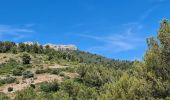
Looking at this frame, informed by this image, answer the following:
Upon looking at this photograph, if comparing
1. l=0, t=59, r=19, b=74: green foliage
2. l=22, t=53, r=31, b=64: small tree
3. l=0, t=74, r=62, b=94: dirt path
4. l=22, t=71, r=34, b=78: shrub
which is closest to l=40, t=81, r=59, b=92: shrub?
l=0, t=74, r=62, b=94: dirt path

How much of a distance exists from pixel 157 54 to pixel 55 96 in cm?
4492

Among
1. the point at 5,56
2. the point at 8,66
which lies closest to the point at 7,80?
the point at 8,66

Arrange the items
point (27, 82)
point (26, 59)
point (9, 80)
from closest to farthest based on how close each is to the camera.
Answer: point (27, 82) → point (9, 80) → point (26, 59)

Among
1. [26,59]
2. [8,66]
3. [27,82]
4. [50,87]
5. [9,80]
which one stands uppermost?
[26,59]

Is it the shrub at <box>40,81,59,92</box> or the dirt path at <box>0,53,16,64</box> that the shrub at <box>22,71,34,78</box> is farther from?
the dirt path at <box>0,53,16,64</box>

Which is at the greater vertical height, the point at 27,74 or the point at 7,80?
the point at 27,74

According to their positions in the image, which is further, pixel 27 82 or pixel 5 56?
pixel 5 56

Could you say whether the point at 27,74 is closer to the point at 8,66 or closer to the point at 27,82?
the point at 27,82

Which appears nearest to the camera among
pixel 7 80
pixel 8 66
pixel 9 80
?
pixel 9 80

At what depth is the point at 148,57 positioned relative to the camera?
30.5 meters

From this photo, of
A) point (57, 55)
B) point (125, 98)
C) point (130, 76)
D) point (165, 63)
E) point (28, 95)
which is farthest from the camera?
point (57, 55)

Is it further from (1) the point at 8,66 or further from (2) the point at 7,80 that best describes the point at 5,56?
(2) the point at 7,80

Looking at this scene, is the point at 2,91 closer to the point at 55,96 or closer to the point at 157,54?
the point at 55,96

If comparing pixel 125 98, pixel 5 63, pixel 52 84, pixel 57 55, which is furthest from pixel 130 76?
pixel 57 55
